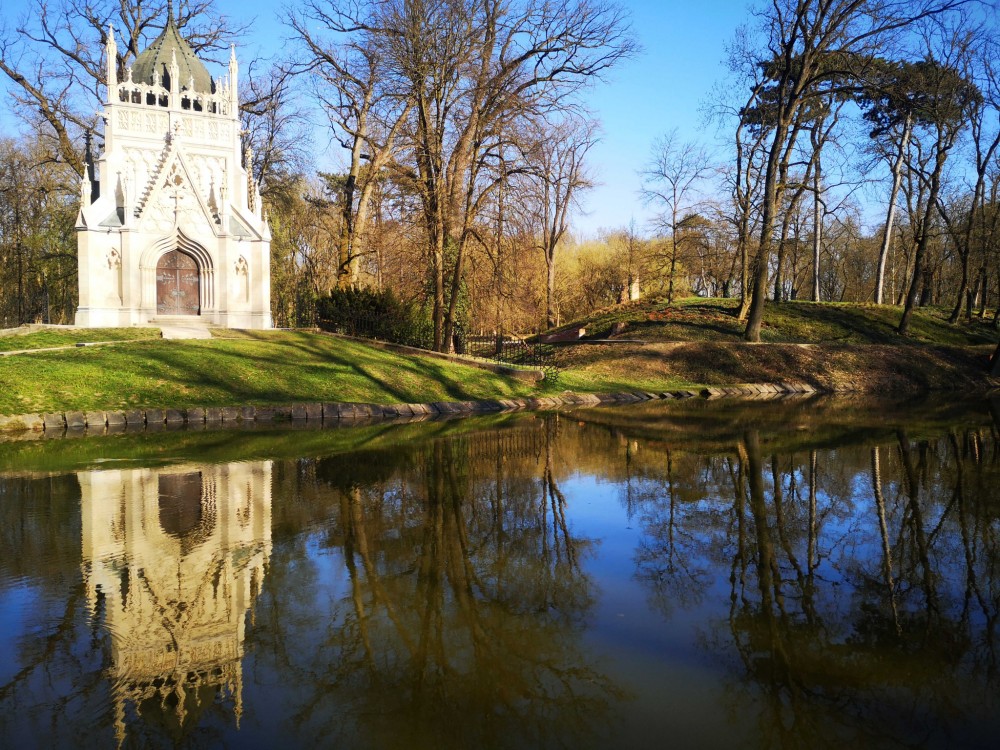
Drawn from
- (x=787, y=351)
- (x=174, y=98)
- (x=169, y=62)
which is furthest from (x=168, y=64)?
(x=787, y=351)

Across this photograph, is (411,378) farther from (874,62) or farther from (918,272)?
(918,272)

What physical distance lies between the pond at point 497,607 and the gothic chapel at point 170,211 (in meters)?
18.9

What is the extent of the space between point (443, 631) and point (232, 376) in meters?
16.6

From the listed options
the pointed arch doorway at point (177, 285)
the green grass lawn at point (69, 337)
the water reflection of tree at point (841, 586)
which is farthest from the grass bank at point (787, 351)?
the water reflection of tree at point (841, 586)

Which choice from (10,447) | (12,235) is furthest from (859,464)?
(12,235)

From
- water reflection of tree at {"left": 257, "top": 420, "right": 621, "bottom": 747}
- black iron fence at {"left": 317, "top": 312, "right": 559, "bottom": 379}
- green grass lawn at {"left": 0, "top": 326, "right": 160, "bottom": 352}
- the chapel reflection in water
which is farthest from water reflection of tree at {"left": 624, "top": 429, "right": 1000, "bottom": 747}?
green grass lawn at {"left": 0, "top": 326, "right": 160, "bottom": 352}

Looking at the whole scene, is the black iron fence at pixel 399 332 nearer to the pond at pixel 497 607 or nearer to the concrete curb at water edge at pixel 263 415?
the concrete curb at water edge at pixel 263 415

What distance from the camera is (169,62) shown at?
30438mm

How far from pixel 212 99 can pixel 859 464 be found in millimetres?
29037

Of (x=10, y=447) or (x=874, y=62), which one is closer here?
→ (x=10, y=447)

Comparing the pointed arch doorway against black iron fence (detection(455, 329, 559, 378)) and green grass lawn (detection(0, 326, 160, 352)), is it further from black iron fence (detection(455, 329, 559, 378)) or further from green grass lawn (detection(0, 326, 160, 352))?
black iron fence (detection(455, 329, 559, 378))

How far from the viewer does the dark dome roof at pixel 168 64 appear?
3031 cm

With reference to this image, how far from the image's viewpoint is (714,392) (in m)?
27.8

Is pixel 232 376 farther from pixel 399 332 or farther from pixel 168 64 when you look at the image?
pixel 168 64
